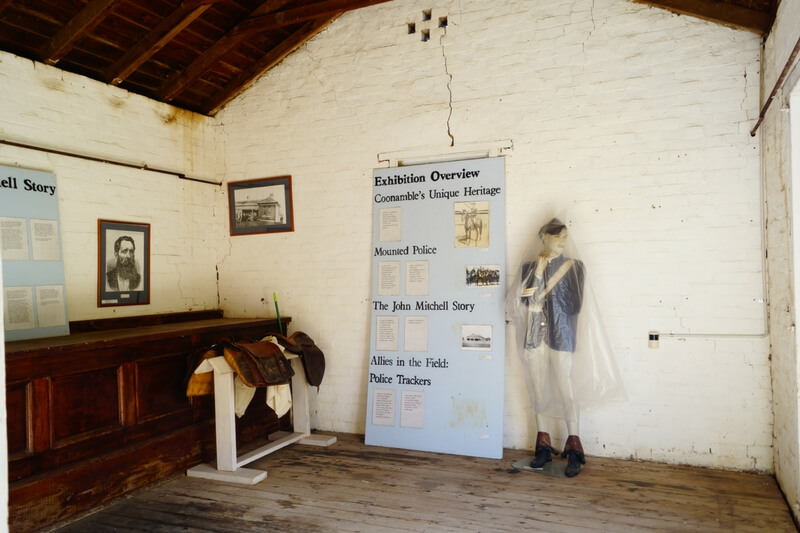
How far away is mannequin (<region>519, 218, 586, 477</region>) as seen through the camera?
436 cm

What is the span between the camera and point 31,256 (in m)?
4.32

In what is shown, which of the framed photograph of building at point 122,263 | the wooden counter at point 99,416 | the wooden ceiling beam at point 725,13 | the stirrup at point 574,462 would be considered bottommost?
the stirrup at point 574,462

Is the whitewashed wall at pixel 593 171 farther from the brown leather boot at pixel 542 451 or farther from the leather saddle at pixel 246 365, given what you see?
the leather saddle at pixel 246 365

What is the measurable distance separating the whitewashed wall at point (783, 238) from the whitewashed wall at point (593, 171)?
19 cm

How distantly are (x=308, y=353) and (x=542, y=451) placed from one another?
2.12 meters

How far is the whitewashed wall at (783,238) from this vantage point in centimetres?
338

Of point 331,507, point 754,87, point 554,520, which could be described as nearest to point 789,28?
point 754,87

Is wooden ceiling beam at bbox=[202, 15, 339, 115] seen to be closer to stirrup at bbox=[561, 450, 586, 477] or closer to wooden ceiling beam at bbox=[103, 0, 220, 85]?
wooden ceiling beam at bbox=[103, 0, 220, 85]

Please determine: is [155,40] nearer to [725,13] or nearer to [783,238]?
[725,13]

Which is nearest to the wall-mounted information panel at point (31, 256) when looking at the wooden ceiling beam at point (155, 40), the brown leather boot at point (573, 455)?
the wooden ceiling beam at point (155, 40)

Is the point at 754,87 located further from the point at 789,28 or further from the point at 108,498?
the point at 108,498

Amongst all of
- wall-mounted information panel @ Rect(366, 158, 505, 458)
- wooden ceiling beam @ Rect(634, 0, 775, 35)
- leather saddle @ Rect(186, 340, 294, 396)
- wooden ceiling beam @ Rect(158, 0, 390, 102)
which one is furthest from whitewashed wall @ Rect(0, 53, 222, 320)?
wooden ceiling beam @ Rect(634, 0, 775, 35)

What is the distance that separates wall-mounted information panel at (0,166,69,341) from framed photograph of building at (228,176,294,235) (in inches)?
68.9

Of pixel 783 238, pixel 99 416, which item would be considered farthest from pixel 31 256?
pixel 783 238
